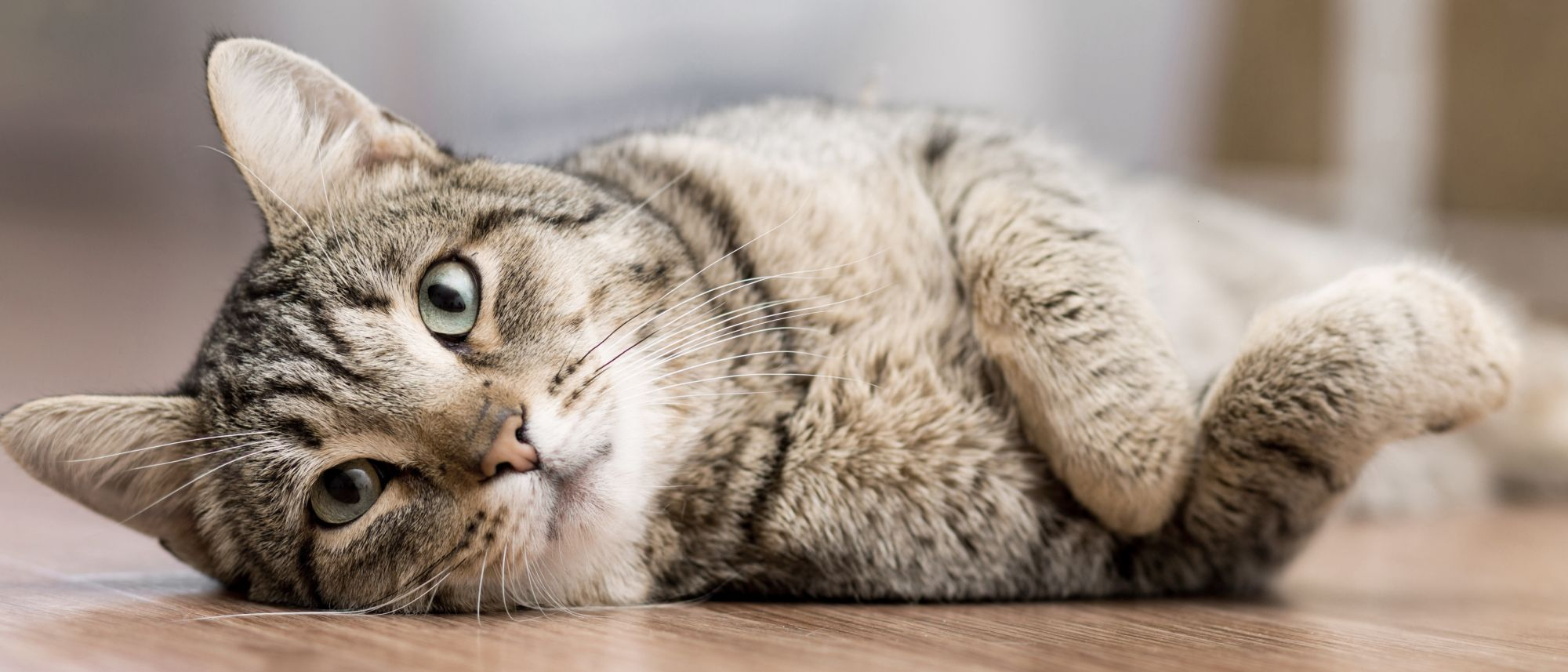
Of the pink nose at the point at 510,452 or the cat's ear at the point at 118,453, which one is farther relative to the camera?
the cat's ear at the point at 118,453

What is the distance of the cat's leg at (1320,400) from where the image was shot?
1.34 metres

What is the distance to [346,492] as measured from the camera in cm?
129

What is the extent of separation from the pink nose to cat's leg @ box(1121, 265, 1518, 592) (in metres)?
0.78

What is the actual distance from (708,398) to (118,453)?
0.68 metres

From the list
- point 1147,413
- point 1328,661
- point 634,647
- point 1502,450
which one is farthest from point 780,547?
point 1502,450

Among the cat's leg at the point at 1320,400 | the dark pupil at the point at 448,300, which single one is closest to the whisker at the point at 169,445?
the dark pupil at the point at 448,300

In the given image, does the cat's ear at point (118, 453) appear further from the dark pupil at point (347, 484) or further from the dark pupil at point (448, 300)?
the dark pupil at point (448, 300)

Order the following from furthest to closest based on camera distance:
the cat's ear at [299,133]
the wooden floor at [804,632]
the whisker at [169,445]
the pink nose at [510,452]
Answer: the cat's ear at [299,133] → the whisker at [169,445] → the pink nose at [510,452] → the wooden floor at [804,632]

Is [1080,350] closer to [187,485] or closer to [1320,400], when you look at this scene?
[1320,400]

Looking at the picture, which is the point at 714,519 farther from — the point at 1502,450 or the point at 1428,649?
the point at 1502,450

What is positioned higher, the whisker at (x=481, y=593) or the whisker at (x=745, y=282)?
the whisker at (x=745, y=282)

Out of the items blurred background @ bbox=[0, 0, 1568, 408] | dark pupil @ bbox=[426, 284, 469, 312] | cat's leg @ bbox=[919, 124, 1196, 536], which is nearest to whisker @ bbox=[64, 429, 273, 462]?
blurred background @ bbox=[0, 0, 1568, 408]

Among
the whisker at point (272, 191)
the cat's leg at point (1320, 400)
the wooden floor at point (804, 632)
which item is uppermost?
the whisker at point (272, 191)

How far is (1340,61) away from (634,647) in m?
3.78
